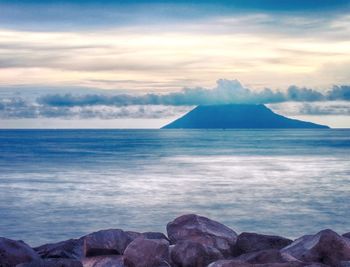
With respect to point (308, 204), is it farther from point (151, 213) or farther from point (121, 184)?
point (121, 184)

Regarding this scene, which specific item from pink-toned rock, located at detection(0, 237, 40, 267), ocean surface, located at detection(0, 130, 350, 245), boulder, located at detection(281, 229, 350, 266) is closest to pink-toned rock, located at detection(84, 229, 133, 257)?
pink-toned rock, located at detection(0, 237, 40, 267)

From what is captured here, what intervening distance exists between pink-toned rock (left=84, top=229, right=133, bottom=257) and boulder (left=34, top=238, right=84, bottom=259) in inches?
18.9

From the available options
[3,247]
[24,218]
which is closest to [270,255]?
[3,247]

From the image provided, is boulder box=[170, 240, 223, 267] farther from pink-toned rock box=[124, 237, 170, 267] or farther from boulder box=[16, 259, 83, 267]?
boulder box=[16, 259, 83, 267]

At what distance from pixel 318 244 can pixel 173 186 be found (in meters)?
29.8

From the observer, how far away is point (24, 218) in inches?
959

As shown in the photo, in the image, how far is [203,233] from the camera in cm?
985

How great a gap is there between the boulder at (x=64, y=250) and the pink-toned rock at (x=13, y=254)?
64cm

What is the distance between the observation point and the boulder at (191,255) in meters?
8.71

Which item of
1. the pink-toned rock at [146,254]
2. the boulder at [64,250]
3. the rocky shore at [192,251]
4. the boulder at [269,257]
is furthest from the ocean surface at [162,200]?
the boulder at [269,257]

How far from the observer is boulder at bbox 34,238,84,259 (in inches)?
385

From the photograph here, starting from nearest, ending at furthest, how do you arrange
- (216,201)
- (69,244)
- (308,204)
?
(69,244)
(308,204)
(216,201)

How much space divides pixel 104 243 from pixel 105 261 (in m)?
0.39

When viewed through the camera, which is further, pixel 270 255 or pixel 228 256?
pixel 228 256
